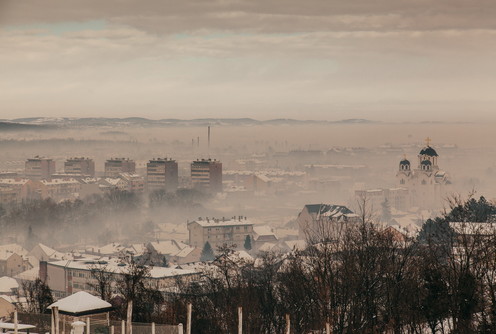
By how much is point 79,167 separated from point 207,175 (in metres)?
12.8

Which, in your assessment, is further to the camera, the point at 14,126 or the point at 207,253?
the point at 14,126

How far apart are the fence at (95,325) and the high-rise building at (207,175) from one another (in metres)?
80.6

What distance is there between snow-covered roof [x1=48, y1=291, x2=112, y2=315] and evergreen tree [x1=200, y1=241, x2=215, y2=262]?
4834 centimetres

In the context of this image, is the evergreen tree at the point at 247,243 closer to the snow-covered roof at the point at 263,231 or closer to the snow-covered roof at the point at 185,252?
the snow-covered roof at the point at 185,252

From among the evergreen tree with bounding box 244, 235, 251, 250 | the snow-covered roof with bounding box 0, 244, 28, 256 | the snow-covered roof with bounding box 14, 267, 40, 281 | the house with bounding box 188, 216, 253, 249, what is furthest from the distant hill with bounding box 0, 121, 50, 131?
the snow-covered roof with bounding box 14, 267, 40, 281

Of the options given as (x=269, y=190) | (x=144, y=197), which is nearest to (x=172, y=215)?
(x=144, y=197)

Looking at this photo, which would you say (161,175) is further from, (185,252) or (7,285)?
(7,285)

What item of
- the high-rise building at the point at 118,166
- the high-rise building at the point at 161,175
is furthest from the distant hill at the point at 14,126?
the high-rise building at the point at 161,175

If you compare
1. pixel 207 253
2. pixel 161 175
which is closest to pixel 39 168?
pixel 161 175

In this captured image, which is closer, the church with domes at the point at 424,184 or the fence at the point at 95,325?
the fence at the point at 95,325

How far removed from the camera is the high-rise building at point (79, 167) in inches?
3625

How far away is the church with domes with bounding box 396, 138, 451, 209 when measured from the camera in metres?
78.1

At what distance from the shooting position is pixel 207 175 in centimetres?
9050

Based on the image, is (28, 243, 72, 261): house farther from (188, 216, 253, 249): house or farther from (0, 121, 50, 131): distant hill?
(0, 121, 50, 131): distant hill
